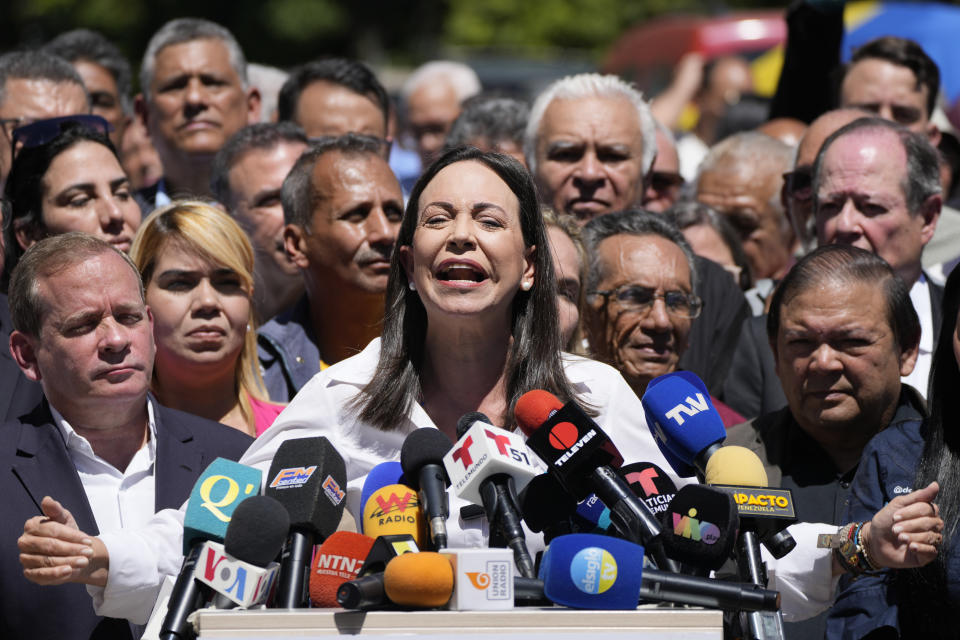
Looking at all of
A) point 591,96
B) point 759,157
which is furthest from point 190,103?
point 759,157

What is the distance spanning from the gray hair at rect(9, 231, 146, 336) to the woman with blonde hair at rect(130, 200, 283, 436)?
2.37 feet

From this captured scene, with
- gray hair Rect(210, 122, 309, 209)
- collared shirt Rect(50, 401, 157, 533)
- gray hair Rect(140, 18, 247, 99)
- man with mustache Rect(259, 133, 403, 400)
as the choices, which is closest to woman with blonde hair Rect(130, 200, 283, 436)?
man with mustache Rect(259, 133, 403, 400)

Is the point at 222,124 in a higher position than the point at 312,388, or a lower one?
higher

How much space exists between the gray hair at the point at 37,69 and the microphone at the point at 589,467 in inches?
179

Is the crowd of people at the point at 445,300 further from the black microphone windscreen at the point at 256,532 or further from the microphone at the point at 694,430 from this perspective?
the black microphone windscreen at the point at 256,532

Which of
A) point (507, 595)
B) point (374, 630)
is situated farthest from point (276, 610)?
point (507, 595)

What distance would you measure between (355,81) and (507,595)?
16.7 feet

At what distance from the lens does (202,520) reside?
340 cm

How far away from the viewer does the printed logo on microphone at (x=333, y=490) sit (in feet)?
11.4

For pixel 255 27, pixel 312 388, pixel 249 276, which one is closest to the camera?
pixel 312 388

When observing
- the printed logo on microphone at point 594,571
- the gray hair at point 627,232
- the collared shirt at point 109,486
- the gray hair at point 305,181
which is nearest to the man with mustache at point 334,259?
the gray hair at point 305,181

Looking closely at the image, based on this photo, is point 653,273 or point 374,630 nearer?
point 374,630

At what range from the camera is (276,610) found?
3080 millimetres

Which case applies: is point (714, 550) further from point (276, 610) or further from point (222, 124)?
point (222, 124)
